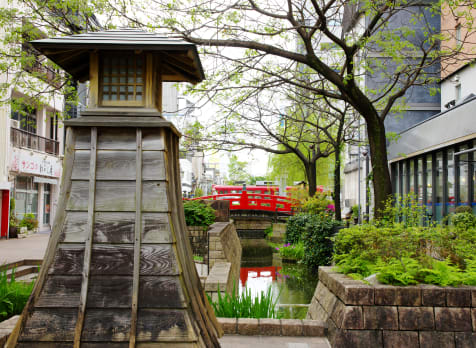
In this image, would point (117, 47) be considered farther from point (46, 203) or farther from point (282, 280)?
point (46, 203)

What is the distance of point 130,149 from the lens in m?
4.16

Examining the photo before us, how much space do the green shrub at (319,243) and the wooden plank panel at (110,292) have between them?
33.8 feet

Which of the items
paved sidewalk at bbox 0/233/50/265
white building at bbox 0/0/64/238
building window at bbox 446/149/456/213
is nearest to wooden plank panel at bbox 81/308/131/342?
paved sidewalk at bbox 0/233/50/265

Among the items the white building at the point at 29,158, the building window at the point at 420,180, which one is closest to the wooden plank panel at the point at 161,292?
the white building at the point at 29,158

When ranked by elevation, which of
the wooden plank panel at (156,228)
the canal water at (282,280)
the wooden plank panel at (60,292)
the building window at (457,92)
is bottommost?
the canal water at (282,280)

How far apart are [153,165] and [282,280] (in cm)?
1048

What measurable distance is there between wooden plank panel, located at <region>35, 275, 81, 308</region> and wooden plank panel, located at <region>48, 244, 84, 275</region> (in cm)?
5

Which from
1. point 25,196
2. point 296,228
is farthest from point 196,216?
point 25,196

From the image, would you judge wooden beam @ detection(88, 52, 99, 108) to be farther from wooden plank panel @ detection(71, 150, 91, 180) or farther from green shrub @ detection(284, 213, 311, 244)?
green shrub @ detection(284, 213, 311, 244)

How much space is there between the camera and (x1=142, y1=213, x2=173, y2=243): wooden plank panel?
13.1ft

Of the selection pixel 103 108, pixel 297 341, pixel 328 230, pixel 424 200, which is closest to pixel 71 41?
pixel 103 108

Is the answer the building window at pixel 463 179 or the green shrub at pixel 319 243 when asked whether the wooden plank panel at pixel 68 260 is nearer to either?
the green shrub at pixel 319 243

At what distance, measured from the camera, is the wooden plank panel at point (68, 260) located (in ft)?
12.9

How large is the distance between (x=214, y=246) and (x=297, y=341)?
20.8ft
